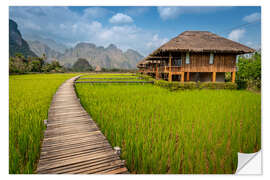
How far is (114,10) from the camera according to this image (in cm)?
254

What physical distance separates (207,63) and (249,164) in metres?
8.43

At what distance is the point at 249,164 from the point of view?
1838 mm

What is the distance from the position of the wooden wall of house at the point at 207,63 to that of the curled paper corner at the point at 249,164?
295 inches

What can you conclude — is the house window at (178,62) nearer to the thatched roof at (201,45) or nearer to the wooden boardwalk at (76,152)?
the thatched roof at (201,45)

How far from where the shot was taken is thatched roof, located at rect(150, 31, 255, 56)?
26.3 ft

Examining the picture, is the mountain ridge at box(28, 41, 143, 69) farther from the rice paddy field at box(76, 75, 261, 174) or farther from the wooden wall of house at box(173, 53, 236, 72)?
the rice paddy field at box(76, 75, 261, 174)

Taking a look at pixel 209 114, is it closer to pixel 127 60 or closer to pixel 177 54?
pixel 177 54

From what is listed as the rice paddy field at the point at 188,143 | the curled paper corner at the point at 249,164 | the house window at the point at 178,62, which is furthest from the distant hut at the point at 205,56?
the curled paper corner at the point at 249,164

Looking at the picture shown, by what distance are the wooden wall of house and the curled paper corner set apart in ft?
24.6

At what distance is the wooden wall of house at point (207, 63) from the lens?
8867mm

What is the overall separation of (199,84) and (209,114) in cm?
492

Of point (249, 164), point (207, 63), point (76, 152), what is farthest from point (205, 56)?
point (76, 152)

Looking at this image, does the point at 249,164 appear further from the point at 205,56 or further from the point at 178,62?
the point at 178,62
